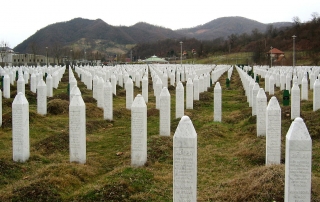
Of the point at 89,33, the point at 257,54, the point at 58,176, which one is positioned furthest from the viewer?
the point at 89,33

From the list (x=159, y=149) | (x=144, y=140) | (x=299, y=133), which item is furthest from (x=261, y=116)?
(x=299, y=133)

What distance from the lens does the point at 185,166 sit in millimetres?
6512

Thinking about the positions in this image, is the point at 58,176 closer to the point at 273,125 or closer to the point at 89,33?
the point at 273,125

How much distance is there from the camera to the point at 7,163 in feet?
30.2

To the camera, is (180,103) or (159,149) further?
(180,103)

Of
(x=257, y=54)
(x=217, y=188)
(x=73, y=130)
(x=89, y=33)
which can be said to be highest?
(x=89, y=33)

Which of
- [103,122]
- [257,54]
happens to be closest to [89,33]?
[257,54]

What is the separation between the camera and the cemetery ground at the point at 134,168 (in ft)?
23.9

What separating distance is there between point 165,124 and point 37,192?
611 centimetres

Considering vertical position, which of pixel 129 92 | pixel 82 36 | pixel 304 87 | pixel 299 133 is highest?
pixel 82 36

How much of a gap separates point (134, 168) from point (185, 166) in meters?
2.78

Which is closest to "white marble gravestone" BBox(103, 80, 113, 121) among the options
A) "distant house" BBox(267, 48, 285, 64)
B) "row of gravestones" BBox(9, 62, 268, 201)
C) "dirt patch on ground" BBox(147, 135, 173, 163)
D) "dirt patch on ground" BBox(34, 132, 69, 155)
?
"row of gravestones" BBox(9, 62, 268, 201)

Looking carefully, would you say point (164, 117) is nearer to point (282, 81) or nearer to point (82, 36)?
point (282, 81)

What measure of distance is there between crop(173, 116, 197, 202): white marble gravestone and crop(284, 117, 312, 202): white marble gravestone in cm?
148
